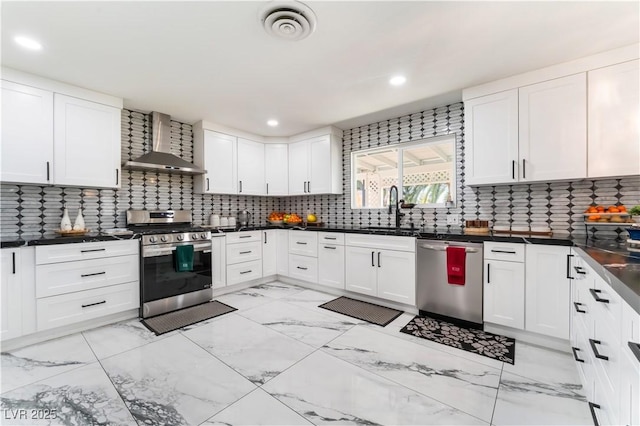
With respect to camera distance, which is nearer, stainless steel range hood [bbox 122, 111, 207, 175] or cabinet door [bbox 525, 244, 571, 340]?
cabinet door [bbox 525, 244, 571, 340]

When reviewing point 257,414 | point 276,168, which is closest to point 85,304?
point 257,414

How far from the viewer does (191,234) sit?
3357mm

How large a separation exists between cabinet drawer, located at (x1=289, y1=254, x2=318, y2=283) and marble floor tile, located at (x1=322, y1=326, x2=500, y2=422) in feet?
4.89

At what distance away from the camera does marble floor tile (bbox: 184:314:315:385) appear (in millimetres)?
1983

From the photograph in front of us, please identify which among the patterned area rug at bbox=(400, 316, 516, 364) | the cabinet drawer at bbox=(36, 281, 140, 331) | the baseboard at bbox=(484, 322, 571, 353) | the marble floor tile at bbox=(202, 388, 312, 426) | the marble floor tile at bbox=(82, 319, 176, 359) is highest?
the cabinet drawer at bbox=(36, 281, 140, 331)

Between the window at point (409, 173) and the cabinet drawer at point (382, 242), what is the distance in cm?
78

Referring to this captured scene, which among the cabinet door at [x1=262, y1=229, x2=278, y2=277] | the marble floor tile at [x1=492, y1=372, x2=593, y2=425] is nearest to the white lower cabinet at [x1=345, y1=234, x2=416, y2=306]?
the marble floor tile at [x1=492, y1=372, x2=593, y2=425]

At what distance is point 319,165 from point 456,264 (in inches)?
98.3

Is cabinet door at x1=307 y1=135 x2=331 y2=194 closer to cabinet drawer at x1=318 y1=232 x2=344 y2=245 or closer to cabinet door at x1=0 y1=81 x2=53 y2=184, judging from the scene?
cabinet drawer at x1=318 y1=232 x2=344 y2=245

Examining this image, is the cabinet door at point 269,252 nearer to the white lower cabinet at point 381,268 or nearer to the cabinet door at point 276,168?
the cabinet door at point 276,168

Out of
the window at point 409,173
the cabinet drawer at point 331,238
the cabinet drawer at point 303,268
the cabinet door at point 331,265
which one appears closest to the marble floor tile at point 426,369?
the cabinet door at point 331,265

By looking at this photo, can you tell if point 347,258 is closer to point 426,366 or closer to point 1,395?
point 426,366

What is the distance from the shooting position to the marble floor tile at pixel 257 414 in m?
1.46

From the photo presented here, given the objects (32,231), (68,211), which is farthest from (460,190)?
(32,231)
